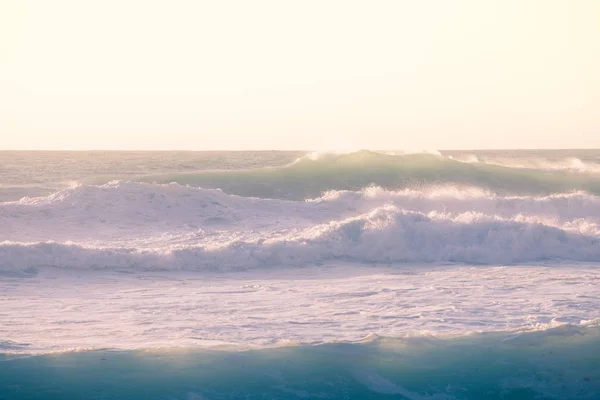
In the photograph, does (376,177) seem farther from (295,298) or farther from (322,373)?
(322,373)

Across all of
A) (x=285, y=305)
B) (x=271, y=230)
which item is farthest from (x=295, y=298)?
(x=271, y=230)

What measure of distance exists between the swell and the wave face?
518cm

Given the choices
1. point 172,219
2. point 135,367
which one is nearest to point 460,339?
point 135,367

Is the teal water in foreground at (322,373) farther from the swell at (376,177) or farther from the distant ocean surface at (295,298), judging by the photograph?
the swell at (376,177)

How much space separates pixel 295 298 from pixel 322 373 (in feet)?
8.74

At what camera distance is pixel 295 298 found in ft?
28.0

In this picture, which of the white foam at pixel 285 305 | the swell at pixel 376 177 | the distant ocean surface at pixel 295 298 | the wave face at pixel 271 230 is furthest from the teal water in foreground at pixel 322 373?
the swell at pixel 376 177

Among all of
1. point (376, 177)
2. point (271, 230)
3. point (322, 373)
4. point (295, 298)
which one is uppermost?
point (376, 177)

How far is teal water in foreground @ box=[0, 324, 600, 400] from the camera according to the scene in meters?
5.64

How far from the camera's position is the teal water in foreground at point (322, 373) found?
564cm

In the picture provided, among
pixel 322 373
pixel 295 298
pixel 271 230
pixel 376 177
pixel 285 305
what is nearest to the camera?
pixel 322 373

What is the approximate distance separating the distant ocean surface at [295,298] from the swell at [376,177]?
16.4 ft

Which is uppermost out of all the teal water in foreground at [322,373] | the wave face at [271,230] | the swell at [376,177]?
the swell at [376,177]

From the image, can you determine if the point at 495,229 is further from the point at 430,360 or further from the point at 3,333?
the point at 3,333
